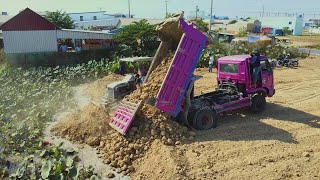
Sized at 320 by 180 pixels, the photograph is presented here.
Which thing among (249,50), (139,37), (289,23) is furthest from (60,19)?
(289,23)

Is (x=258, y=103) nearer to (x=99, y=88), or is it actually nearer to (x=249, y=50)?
(x=99, y=88)

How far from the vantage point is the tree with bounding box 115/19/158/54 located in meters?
28.2

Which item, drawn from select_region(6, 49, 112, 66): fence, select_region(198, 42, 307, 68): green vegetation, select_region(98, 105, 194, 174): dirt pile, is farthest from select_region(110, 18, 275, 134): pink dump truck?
select_region(6, 49, 112, 66): fence

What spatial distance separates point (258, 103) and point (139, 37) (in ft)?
55.4

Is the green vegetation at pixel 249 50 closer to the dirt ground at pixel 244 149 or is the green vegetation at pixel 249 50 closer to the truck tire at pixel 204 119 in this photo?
the dirt ground at pixel 244 149

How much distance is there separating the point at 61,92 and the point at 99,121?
6.28 m

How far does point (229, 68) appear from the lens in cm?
1278

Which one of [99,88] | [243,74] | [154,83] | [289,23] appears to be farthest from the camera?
[289,23]

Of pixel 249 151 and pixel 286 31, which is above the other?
pixel 286 31

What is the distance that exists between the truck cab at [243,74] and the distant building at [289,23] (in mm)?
70906

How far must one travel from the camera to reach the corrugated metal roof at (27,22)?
25438mm

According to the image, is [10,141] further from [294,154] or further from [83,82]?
[83,82]

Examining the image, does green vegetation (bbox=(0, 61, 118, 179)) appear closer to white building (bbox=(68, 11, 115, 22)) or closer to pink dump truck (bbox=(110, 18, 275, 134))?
pink dump truck (bbox=(110, 18, 275, 134))

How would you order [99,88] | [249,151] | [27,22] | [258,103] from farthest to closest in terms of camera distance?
[27,22], [99,88], [258,103], [249,151]
